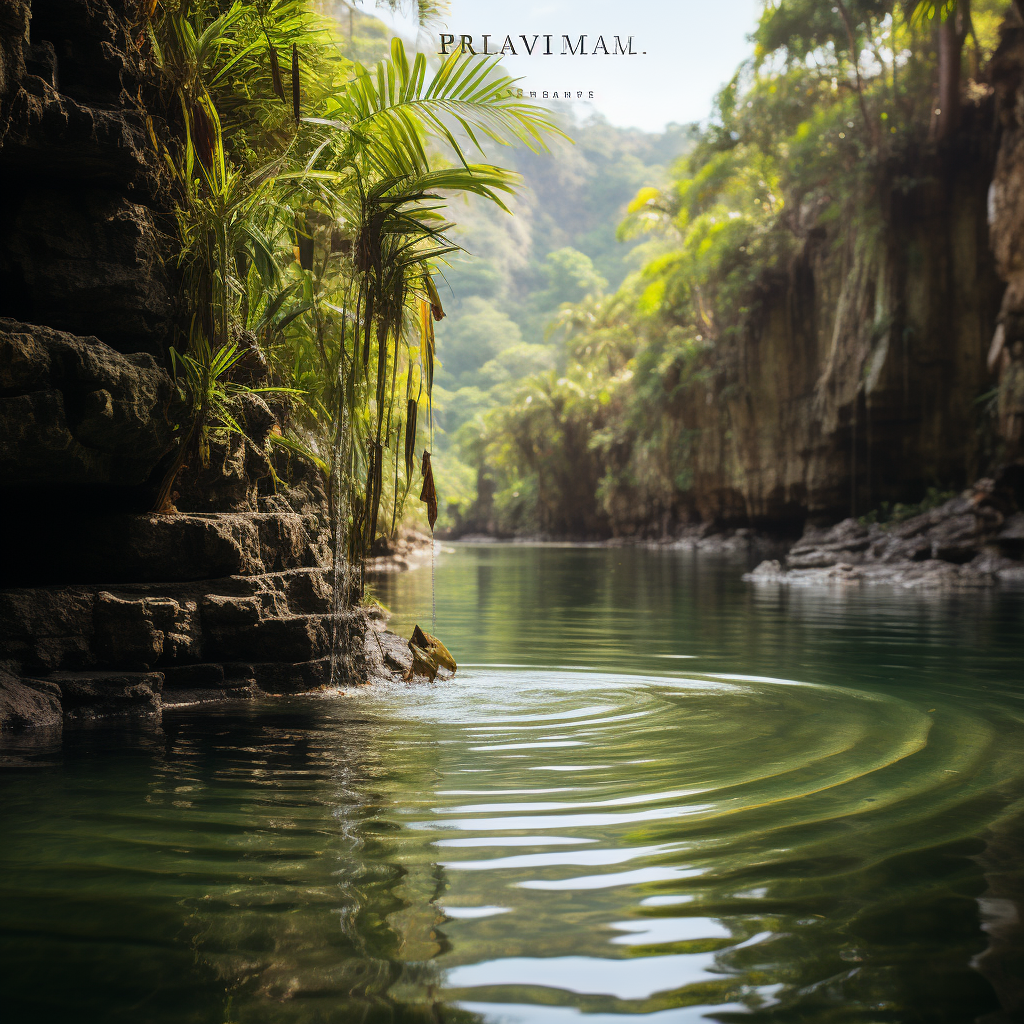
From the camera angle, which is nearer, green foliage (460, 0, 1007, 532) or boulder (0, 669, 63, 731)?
boulder (0, 669, 63, 731)

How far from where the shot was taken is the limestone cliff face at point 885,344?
67.4 ft

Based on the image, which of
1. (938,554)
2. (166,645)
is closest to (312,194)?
(166,645)

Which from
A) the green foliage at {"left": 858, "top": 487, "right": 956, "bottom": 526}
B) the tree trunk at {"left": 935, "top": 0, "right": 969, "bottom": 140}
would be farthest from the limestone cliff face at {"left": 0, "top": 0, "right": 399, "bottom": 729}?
the green foliage at {"left": 858, "top": 487, "right": 956, "bottom": 526}

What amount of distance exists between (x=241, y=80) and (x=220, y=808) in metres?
4.93

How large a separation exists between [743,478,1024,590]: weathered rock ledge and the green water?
1116 cm

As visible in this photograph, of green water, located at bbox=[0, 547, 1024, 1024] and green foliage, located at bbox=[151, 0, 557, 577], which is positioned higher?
green foliage, located at bbox=[151, 0, 557, 577]

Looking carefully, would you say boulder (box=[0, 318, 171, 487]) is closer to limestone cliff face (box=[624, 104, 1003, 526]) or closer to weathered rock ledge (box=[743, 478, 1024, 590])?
weathered rock ledge (box=[743, 478, 1024, 590])

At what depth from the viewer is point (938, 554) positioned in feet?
54.9

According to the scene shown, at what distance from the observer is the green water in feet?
6.22

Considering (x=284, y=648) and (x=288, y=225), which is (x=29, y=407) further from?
(x=288, y=225)

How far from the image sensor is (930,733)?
441 cm

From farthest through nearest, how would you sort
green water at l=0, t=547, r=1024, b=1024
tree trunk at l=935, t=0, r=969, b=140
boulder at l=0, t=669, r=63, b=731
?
tree trunk at l=935, t=0, r=969, b=140, boulder at l=0, t=669, r=63, b=731, green water at l=0, t=547, r=1024, b=1024

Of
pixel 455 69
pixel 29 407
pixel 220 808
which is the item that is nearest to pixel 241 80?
pixel 455 69

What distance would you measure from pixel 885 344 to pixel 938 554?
6.53 meters
